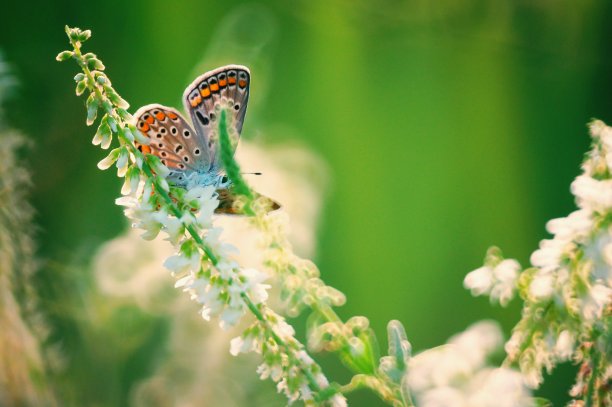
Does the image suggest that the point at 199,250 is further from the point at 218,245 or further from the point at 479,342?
the point at 479,342

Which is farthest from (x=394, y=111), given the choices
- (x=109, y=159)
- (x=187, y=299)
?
(x=109, y=159)

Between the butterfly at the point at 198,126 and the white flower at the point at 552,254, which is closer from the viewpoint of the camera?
the white flower at the point at 552,254

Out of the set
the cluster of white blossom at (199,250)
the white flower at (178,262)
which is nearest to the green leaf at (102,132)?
the cluster of white blossom at (199,250)

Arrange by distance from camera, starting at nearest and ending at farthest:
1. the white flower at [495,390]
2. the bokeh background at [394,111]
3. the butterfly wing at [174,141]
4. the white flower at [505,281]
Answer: the white flower at [495,390]
the white flower at [505,281]
the butterfly wing at [174,141]
the bokeh background at [394,111]

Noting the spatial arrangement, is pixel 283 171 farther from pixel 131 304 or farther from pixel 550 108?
pixel 550 108

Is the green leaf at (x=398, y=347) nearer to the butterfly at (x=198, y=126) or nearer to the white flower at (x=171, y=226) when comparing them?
the white flower at (x=171, y=226)

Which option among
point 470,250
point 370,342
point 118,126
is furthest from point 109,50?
point 370,342

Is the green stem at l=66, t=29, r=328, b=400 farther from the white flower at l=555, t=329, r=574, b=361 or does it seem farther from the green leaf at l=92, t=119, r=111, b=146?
the white flower at l=555, t=329, r=574, b=361
